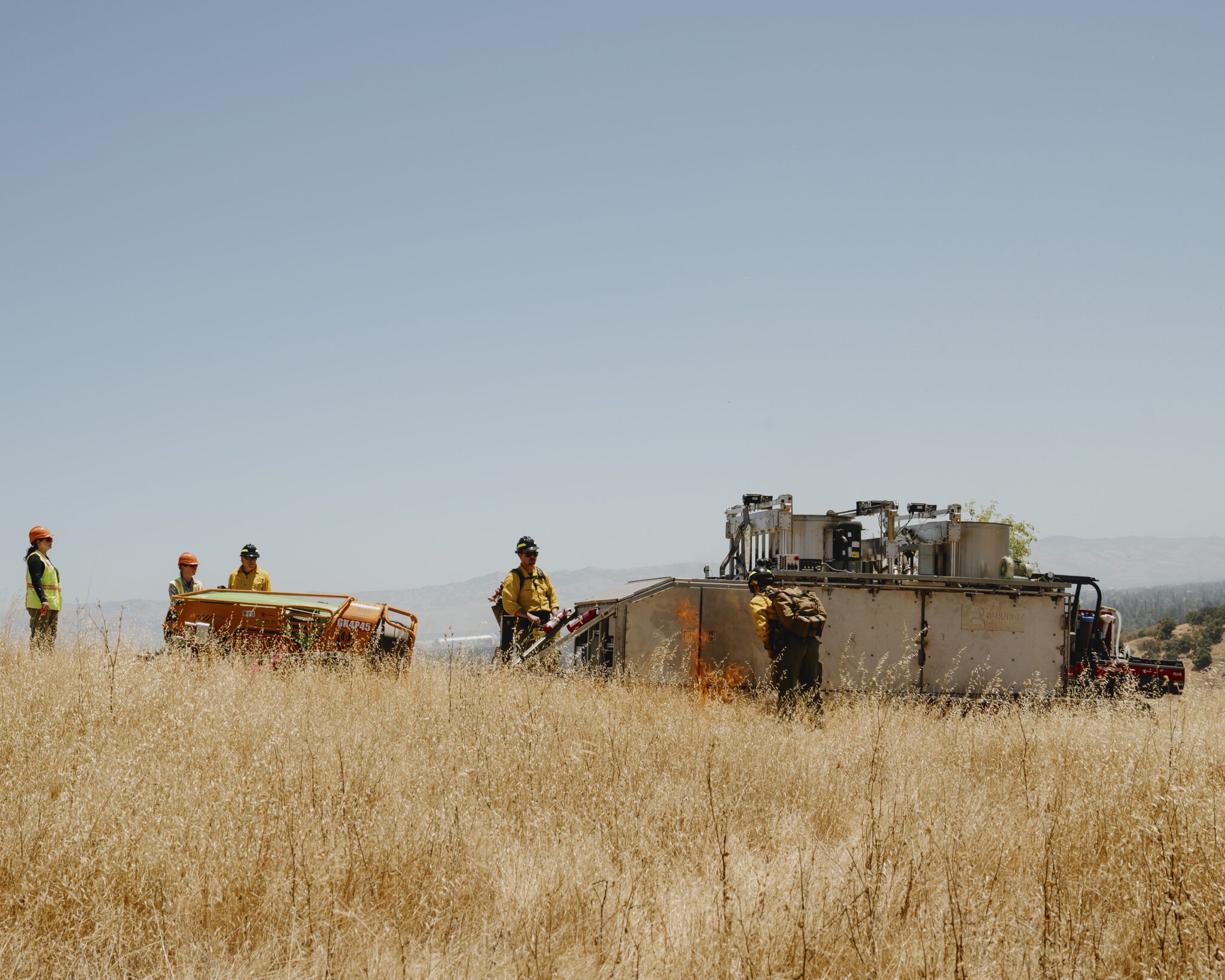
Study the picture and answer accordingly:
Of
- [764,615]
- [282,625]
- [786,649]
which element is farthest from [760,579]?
[282,625]

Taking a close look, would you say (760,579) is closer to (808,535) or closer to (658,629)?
(658,629)

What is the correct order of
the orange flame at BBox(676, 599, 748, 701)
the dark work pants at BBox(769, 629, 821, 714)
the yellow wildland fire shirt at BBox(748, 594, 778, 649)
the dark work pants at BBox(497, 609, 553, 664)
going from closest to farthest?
1. the dark work pants at BBox(769, 629, 821, 714)
2. the yellow wildland fire shirt at BBox(748, 594, 778, 649)
3. the orange flame at BBox(676, 599, 748, 701)
4. the dark work pants at BBox(497, 609, 553, 664)

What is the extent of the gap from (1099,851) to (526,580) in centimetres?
769

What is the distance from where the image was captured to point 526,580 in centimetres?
1149

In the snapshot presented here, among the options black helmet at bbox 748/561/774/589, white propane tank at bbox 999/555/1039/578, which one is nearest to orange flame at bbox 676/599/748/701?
black helmet at bbox 748/561/774/589

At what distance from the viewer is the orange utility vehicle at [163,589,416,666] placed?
32.1 ft

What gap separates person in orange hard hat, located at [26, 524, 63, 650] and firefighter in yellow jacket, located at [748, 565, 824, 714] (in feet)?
26.7

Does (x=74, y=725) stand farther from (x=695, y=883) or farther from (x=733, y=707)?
(x=733, y=707)

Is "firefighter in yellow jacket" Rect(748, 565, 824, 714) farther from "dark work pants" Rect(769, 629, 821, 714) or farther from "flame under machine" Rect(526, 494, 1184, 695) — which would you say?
"flame under machine" Rect(526, 494, 1184, 695)

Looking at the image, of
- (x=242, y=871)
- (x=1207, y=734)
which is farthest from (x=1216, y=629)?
(x=242, y=871)

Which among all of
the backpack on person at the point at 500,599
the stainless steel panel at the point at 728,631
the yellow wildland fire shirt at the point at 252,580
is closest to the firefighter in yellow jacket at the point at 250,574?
the yellow wildland fire shirt at the point at 252,580

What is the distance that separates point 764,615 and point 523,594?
11.2 ft

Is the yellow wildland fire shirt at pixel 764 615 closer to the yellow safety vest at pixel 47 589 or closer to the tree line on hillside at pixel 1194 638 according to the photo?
the yellow safety vest at pixel 47 589

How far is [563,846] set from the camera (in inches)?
174
